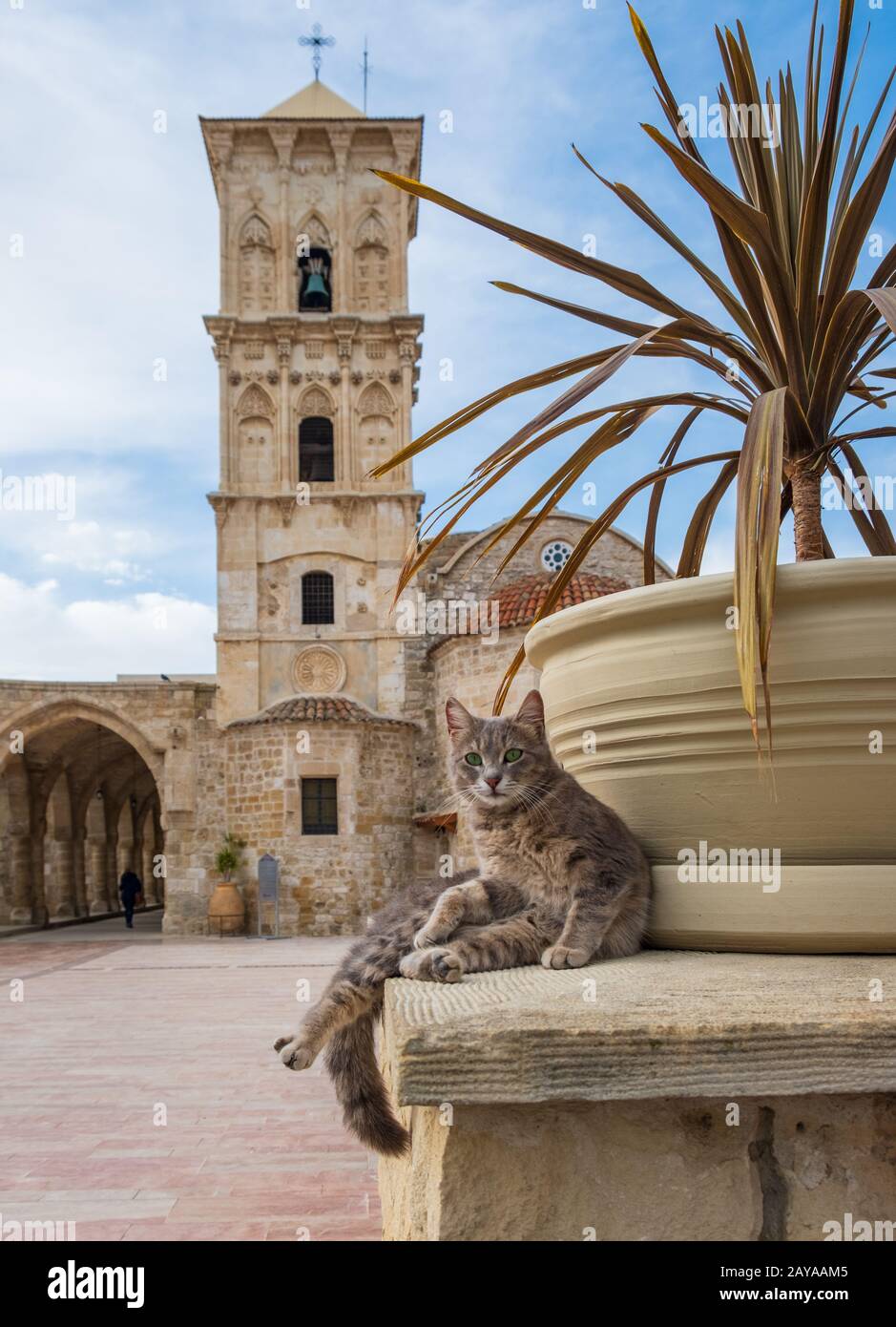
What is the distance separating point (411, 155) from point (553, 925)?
24.1 metres

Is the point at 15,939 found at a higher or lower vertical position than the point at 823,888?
lower

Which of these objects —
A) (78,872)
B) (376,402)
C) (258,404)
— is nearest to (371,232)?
(376,402)

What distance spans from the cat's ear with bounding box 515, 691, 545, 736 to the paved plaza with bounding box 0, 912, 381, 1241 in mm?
1839

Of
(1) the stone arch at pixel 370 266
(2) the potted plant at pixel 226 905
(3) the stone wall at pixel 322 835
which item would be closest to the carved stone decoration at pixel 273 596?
(3) the stone wall at pixel 322 835

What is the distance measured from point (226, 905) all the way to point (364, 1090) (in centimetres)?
1789

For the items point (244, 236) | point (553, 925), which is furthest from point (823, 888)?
point (244, 236)

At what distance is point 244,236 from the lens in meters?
23.1

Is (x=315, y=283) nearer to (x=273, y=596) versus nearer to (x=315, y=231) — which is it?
(x=315, y=231)

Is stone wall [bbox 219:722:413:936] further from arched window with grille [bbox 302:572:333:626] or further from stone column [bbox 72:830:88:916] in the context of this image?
stone column [bbox 72:830:88:916]

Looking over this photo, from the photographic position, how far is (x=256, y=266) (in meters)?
23.1

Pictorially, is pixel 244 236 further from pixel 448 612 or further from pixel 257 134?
pixel 448 612

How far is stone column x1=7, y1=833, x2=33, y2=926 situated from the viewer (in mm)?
21375

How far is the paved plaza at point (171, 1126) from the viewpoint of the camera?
3.63m

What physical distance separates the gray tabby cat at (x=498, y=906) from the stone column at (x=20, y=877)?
2089 cm
